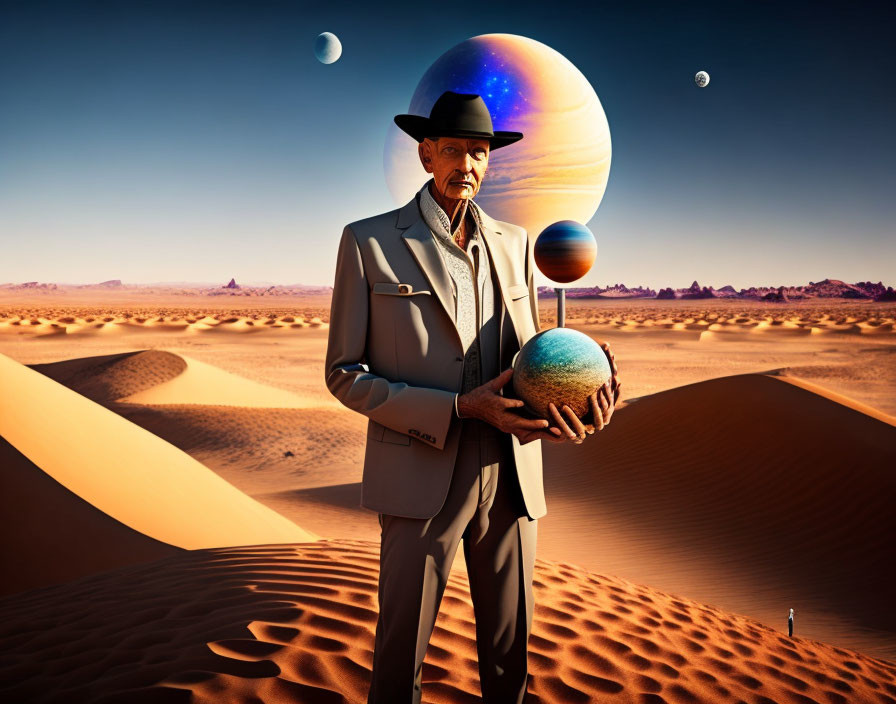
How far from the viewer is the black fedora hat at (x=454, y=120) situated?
89.0 inches

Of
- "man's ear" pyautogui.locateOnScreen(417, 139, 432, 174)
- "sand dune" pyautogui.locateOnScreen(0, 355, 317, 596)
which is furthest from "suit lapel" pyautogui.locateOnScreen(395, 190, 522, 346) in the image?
"sand dune" pyautogui.locateOnScreen(0, 355, 317, 596)

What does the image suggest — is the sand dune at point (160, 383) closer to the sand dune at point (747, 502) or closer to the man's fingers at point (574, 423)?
the sand dune at point (747, 502)

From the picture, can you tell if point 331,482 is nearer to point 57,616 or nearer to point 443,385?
point 57,616

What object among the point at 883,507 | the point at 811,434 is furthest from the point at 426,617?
the point at 811,434

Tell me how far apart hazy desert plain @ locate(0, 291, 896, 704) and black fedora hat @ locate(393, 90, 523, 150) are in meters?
2.33

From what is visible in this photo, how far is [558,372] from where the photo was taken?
2.03 m

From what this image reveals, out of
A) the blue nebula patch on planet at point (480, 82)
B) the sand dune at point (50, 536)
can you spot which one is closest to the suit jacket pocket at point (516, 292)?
the blue nebula patch on planet at point (480, 82)

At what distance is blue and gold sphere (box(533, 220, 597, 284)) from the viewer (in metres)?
2.86

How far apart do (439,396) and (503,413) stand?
226 mm

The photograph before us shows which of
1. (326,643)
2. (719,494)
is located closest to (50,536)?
(326,643)

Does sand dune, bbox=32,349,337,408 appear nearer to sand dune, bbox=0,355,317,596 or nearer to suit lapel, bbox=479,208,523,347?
sand dune, bbox=0,355,317,596

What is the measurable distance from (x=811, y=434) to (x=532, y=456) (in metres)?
8.70

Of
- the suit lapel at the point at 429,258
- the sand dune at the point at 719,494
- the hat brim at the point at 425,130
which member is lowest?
the sand dune at the point at 719,494

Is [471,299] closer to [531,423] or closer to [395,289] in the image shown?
[395,289]
